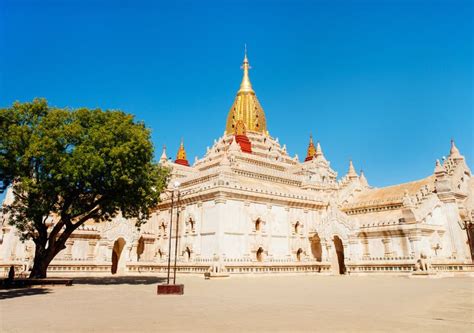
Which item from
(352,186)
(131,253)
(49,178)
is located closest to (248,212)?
(131,253)

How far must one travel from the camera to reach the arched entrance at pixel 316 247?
43.2 metres

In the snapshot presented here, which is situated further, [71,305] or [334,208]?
[334,208]

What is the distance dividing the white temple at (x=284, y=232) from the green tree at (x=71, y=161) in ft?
30.4

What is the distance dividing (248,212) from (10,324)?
29676 mm

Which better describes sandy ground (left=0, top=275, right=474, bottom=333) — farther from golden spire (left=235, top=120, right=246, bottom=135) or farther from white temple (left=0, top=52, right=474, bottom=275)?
golden spire (left=235, top=120, right=246, bottom=135)

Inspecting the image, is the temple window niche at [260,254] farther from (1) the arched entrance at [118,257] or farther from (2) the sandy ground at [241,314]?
(2) the sandy ground at [241,314]

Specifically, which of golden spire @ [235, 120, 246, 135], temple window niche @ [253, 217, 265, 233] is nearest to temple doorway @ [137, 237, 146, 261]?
temple window niche @ [253, 217, 265, 233]

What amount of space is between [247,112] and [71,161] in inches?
1762

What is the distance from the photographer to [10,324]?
35.4 feet

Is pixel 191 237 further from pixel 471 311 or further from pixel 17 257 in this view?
pixel 471 311

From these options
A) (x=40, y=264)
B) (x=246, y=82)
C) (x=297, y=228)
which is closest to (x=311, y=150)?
(x=246, y=82)

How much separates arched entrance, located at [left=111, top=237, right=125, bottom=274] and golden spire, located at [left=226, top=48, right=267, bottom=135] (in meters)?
28.2

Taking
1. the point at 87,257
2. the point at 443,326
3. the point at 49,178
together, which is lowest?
the point at 443,326

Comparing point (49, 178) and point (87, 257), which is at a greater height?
point (49, 178)
